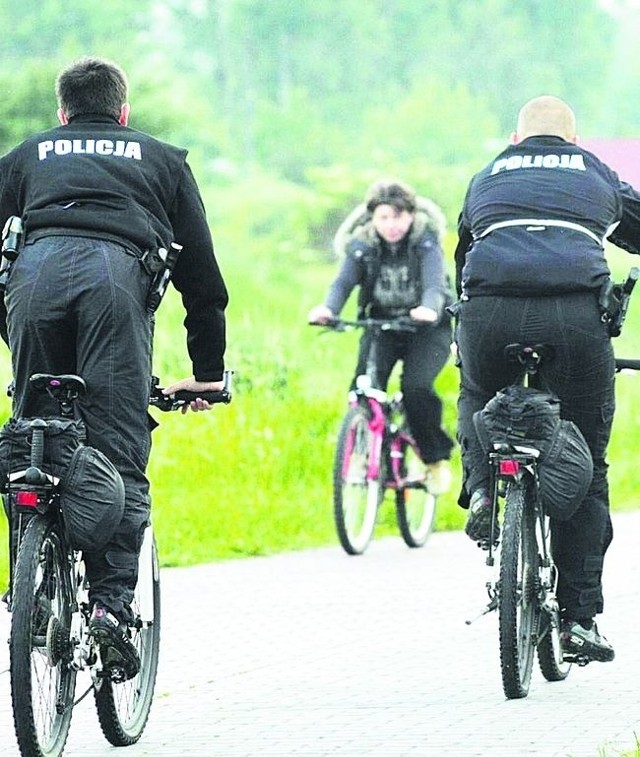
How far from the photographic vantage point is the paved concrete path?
20.1 ft

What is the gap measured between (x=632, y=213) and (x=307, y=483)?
22.7ft

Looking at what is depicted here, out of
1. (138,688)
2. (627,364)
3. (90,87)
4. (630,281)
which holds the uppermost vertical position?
(90,87)

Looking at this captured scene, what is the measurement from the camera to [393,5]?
286 ft

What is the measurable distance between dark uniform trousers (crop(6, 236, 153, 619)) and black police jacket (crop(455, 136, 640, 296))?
1.49m

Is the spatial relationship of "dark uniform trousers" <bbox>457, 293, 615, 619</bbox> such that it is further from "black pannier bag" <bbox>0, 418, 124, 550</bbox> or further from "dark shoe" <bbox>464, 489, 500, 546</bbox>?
"black pannier bag" <bbox>0, 418, 124, 550</bbox>

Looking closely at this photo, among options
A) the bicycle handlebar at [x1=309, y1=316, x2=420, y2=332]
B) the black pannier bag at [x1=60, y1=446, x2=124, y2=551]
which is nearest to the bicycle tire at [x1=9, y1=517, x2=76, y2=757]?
the black pannier bag at [x1=60, y1=446, x2=124, y2=551]

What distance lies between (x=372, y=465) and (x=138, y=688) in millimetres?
5422

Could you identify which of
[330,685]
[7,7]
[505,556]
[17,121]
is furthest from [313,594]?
[7,7]

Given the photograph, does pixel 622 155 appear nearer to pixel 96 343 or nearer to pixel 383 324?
pixel 96 343

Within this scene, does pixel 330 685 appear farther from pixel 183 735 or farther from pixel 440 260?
pixel 440 260

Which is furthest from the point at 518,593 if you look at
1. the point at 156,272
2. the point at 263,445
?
the point at 263,445

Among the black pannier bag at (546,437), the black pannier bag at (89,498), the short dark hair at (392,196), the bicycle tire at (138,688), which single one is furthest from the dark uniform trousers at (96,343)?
the short dark hair at (392,196)

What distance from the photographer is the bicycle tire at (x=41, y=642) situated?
5383 millimetres

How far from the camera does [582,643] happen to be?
7.09 metres
